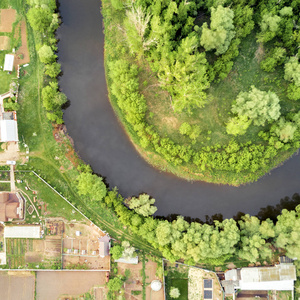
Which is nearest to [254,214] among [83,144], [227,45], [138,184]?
[138,184]

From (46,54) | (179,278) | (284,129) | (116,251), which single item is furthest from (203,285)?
(46,54)

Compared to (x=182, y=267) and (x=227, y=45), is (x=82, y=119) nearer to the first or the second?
(x=227, y=45)

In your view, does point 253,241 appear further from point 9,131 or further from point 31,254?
point 9,131

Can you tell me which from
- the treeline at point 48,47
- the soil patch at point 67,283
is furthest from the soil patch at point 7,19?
the soil patch at point 67,283

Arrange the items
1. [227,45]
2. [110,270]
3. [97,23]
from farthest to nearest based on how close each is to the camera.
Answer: [97,23], [110,270], [227,45]

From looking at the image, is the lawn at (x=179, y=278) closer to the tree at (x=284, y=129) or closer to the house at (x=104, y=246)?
the house at (x=104, y=246)

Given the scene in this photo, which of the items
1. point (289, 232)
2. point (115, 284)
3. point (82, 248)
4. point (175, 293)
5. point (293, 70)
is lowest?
point (175, 293)
